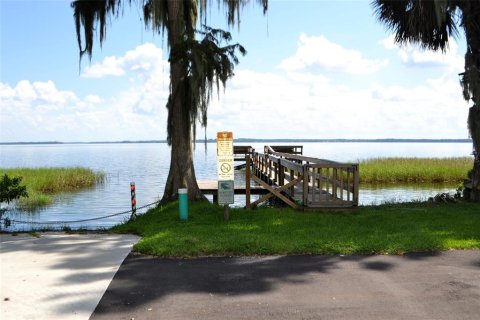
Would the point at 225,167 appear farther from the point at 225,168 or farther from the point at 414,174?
the point at 414,174

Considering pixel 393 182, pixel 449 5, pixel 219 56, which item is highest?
pixel 449 5

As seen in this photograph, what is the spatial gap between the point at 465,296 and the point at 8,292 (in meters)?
5.51

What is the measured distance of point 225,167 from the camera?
33.9 feet

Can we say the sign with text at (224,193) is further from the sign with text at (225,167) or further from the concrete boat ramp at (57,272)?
the concrete boat ramp at (57,272)

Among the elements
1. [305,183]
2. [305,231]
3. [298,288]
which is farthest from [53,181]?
[298,288]

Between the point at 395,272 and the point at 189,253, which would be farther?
the point at 189,253

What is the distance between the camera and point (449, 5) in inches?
529

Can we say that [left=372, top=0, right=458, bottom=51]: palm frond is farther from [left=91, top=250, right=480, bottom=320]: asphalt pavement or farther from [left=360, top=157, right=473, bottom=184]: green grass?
[left=360, top=157, right=473, bottom=184]: green grass

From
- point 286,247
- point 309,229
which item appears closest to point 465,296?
point 286,247

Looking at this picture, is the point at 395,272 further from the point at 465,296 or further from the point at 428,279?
the point at 465,296

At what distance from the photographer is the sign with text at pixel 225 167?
10.2 metres

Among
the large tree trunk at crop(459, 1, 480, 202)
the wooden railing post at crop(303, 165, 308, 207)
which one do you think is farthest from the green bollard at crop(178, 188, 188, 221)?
the large tree trunk at crop(459, 1, 480, 202)

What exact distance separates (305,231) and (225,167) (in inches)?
99.7

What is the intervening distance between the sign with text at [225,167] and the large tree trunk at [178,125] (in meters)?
2.60
